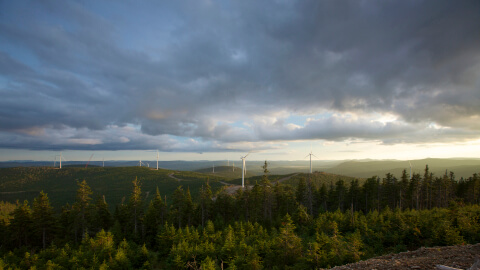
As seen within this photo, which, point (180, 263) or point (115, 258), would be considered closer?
point (180, 263)

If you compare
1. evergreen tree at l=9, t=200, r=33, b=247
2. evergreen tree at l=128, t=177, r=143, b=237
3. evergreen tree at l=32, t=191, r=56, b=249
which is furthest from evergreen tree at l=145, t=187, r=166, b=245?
evergreen tree at l=9, t=200, r=33, b=247

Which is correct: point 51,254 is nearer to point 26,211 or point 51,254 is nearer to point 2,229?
point 26,211

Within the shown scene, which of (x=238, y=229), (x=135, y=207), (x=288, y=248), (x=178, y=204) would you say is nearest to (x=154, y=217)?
(x=135, y=207)

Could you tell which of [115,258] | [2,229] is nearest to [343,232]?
[115,258]

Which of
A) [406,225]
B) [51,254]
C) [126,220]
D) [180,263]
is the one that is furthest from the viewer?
[126,220]

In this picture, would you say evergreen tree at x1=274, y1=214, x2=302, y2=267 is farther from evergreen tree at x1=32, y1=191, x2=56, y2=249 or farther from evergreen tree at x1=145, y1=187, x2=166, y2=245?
evergreen tree at x1=32, y1=191, x2=56, y2=249

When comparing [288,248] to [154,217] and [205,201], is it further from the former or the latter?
[154,217]

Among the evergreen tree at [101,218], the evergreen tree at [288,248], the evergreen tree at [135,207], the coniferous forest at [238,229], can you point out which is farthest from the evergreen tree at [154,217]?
the evergreen tree at [288,248]

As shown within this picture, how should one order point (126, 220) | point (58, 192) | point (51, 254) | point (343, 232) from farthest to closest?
point (58, 192) → point (126, 220) → point (343, 232) → point (51, 254)

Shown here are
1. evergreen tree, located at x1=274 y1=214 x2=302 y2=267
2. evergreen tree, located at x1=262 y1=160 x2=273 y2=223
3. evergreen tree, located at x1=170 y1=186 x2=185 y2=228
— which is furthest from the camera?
evergreen tree, located at x1=262 y1=160 x2=273 y2=223
